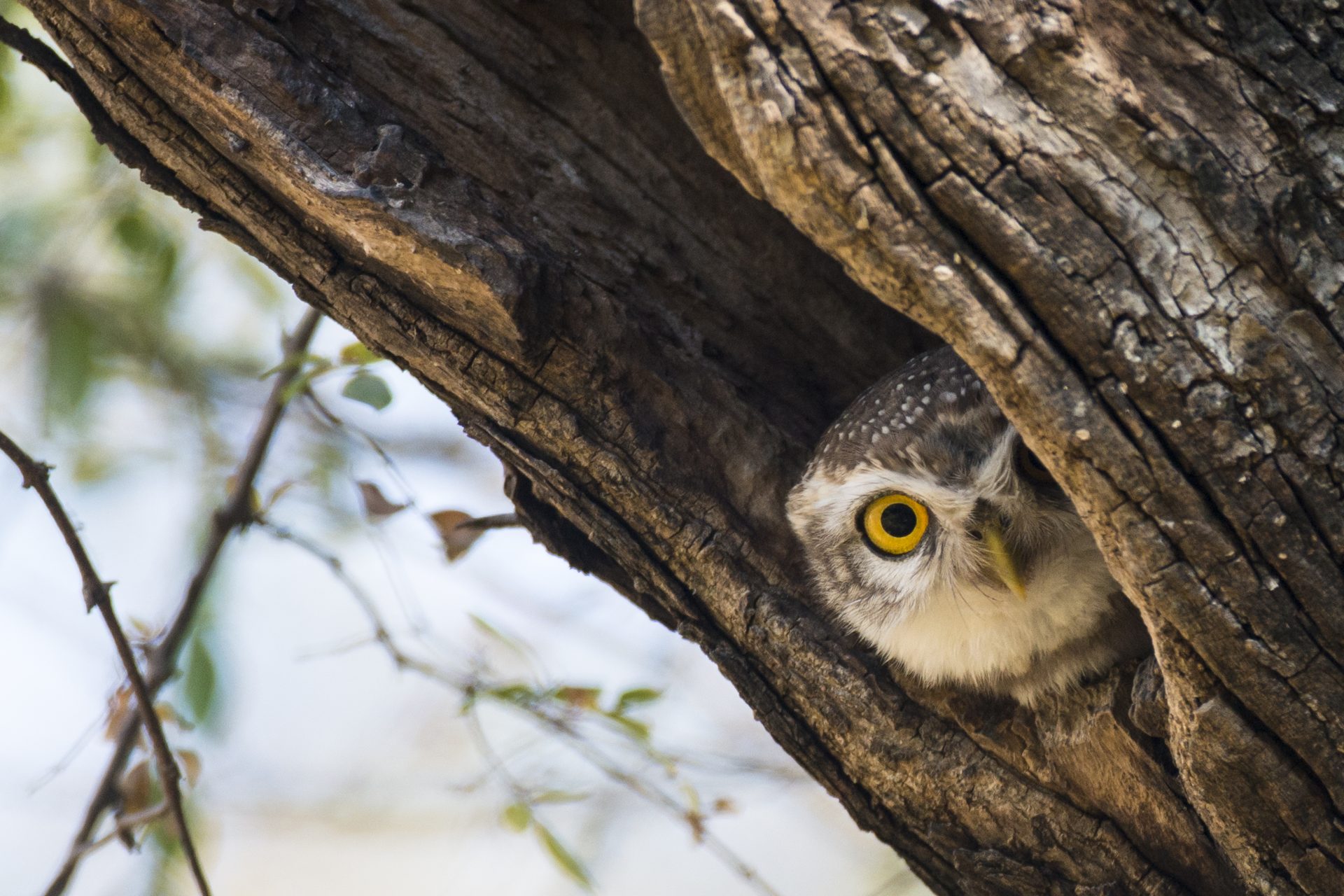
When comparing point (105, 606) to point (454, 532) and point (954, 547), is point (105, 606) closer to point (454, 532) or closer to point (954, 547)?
point (454, 532)

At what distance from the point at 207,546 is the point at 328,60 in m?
1.49

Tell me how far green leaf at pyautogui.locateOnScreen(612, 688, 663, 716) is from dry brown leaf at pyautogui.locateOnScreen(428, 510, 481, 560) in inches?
22.8

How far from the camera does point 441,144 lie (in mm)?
2553

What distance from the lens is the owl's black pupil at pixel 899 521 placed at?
255cm

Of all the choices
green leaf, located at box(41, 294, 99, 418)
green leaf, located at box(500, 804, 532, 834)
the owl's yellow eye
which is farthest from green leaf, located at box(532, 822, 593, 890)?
green leaf, located at box(41, 294, 99, 418)

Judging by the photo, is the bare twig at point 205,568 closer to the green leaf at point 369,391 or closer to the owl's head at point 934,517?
the green leaf at point 369,391

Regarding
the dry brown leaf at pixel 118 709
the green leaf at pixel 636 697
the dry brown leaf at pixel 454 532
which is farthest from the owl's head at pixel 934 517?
the dry brown leaf at pixel 118 709

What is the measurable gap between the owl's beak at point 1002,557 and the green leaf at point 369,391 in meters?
1.42

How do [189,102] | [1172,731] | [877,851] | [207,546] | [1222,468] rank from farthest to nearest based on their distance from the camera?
[877,851], [207,546], [189,102], [1172,731], [1222,468]

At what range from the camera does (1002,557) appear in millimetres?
2260

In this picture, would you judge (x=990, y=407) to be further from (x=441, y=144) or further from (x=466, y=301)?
(x=441, y=144)

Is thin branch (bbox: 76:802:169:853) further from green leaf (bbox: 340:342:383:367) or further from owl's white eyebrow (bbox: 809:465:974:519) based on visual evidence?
owl's white eyebrow (bbox: 809:465:974:519)

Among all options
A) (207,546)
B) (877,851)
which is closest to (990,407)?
(207,546)

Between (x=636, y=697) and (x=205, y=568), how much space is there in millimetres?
1269
